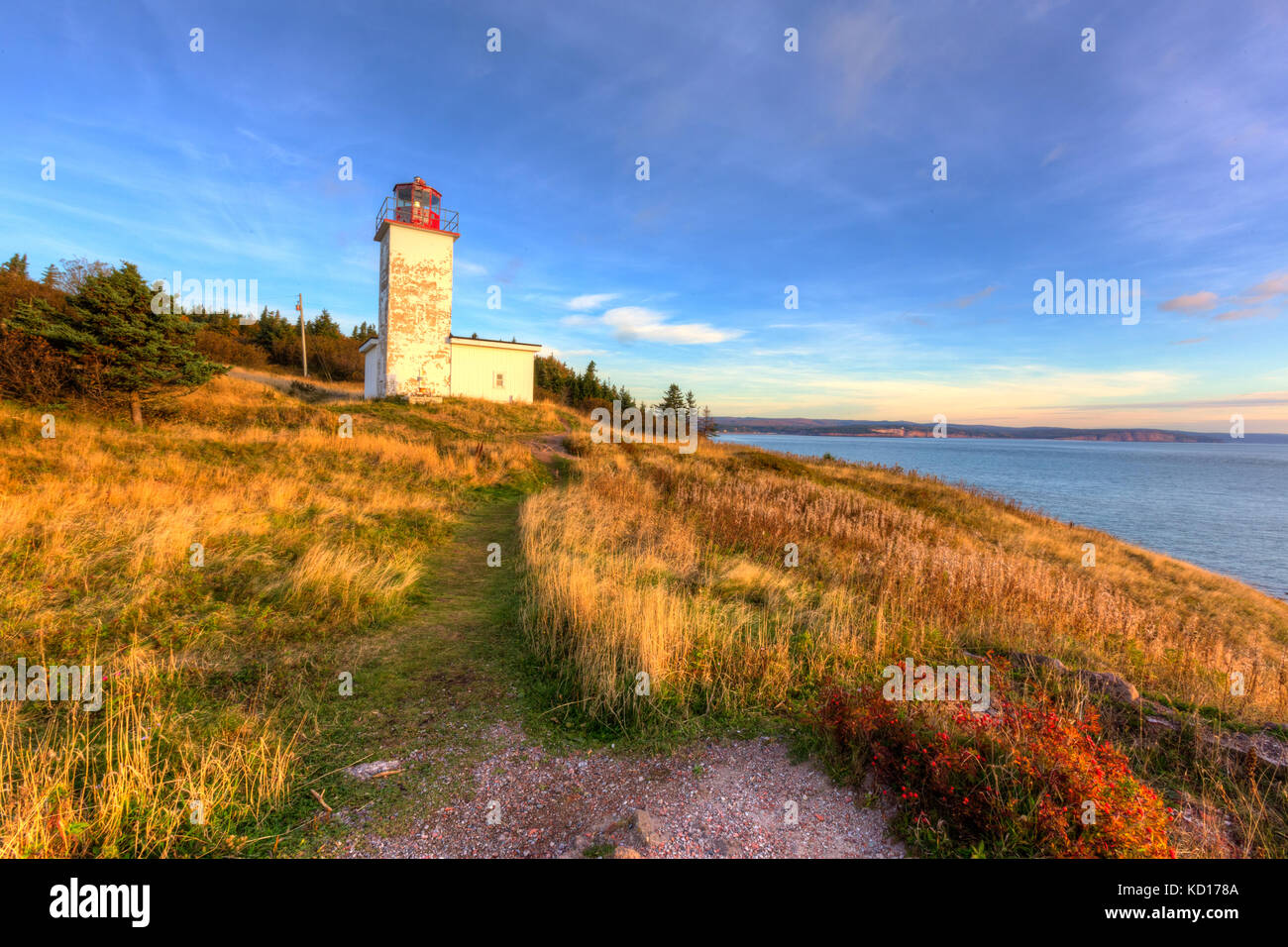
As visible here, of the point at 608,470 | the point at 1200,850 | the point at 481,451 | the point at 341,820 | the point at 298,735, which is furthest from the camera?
the point at 481,451

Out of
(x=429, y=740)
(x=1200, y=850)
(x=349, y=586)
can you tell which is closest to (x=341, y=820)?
(x=429, y=740)

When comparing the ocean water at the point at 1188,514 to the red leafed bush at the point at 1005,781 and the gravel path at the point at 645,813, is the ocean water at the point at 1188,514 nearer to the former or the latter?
the red leafed bush at the point at 1005,781

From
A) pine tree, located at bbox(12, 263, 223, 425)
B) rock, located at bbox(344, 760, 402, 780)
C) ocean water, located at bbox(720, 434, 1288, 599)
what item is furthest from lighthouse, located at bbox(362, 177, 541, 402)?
ocean water, located at bbox(720, 434, 1288, 599)

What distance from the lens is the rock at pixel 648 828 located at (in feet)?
8.53

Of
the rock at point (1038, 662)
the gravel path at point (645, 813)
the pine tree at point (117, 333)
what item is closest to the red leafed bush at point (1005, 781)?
the gravel path at point (645, 813)

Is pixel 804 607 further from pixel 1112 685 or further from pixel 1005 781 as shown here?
pixel 1005 781

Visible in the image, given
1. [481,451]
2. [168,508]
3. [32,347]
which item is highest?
[32,347]

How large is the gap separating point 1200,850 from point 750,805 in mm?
2349

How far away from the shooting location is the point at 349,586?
238 inches

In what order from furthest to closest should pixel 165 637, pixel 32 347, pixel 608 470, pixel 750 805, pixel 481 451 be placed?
pixel 481 451, pixel 608 470, pixel 32 347, pixel 165 637, pixel 750 805

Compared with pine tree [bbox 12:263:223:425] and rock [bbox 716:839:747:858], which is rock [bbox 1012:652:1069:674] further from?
pine tree [bbox 12:263:223:425]

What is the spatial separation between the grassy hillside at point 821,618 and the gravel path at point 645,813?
2.05 ft

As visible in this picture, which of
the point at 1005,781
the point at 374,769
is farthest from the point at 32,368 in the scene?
the point at 1005,781

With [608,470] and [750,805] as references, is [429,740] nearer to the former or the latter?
[750,805]
